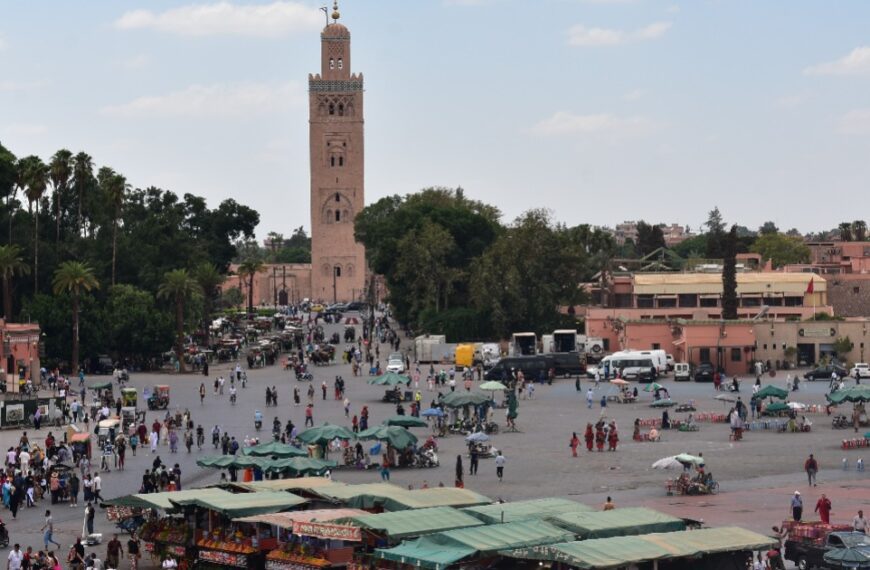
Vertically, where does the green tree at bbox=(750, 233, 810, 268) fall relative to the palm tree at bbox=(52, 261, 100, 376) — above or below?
above

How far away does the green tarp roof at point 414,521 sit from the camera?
28.2m

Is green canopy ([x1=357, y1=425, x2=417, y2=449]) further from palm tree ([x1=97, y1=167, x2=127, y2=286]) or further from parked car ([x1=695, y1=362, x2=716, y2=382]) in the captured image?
palm tree ([x1=97, y1=167, x2=127, y2=286])

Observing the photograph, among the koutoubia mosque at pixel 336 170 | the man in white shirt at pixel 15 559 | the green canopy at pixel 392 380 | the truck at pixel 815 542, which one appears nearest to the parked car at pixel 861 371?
the green canopy at pixel 392 380

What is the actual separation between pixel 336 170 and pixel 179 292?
76.8 metres

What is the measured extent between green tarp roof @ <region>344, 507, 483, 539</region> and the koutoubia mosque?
123364 millimetres

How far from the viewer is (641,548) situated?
26094mm

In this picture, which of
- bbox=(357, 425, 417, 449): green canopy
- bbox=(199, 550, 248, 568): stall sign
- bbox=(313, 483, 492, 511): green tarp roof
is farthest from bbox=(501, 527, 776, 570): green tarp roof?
bbox=(357, 425, 417, 449): green canopy

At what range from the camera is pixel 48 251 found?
83750 mm

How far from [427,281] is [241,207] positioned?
2789 centimetres

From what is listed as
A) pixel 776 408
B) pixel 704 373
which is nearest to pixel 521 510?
pixel 776 408

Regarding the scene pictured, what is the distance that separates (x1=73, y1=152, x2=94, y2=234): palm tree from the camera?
86.6 metres

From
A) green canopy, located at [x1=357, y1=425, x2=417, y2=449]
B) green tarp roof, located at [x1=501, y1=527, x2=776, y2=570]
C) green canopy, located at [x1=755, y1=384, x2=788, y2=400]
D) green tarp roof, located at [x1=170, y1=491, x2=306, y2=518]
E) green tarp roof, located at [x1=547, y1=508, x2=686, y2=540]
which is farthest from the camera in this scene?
green canopy, located at [x1=755, y1=384, x2=788, y2=400]

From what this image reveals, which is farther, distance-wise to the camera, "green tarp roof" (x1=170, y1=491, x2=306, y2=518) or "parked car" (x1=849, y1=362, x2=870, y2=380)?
"parked car" (x1=849, y1=362, x2=870, y2=380)

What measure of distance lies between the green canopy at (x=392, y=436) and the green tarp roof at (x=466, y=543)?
15.9 m
